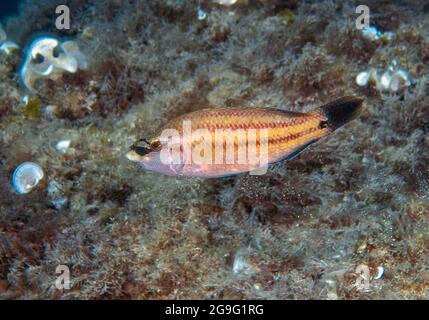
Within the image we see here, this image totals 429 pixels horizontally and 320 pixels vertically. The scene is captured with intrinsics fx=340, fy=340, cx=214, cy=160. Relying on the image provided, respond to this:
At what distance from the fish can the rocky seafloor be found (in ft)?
2.60

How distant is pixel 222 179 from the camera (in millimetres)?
3352

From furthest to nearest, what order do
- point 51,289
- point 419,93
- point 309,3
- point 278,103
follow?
point 309,3 → point 278,103 → point 419,93 → point 51,289

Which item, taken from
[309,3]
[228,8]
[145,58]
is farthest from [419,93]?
[145,58]

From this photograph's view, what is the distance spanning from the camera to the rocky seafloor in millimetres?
2777

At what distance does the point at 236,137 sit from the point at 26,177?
253 centimetres

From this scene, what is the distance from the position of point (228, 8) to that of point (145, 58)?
1.51 meters

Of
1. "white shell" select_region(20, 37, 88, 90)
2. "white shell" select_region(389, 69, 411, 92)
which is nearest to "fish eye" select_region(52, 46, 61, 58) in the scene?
"white shell" select_region(20, 37, 88, 90)

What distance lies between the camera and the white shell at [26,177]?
357 centimetres

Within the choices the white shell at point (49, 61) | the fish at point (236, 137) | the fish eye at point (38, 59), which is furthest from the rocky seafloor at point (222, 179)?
the fish at point (236, 137)

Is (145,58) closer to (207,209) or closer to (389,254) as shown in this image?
(207,209)

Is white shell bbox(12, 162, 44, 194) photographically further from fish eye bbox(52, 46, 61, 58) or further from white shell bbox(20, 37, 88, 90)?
fish eye bbox(52, 46, 61, 58)

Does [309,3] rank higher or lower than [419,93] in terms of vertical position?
higher
